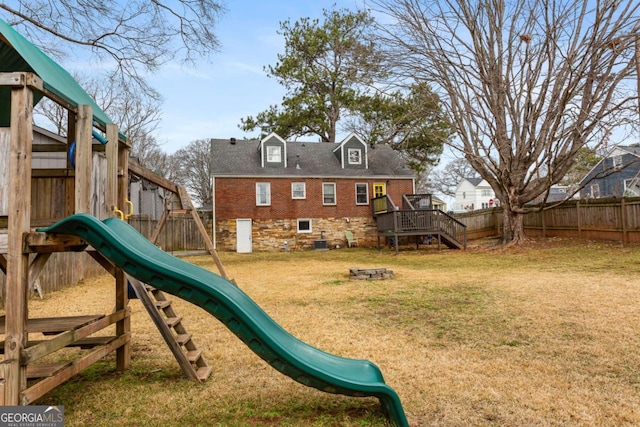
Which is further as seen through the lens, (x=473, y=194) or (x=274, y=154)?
(x=473, y=194)

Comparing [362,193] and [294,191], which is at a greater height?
[294,191]

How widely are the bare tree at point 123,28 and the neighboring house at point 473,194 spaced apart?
45033mm

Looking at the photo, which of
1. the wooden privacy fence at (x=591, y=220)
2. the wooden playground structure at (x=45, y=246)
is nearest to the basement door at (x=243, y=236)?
the wooden privacy fence at (x=591, y=220)

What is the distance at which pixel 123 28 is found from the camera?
1017 cm

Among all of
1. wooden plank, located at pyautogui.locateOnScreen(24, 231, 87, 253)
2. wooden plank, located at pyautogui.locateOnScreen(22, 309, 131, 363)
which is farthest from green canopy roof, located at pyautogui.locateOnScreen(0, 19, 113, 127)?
wooden plank, located at pyautogui.locateOnScreen(22, 309, 131, 363)

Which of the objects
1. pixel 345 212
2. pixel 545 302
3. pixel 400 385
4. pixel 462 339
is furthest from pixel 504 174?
pixel 400 385

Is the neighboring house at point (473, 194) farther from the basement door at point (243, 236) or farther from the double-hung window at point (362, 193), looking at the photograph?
the basement door at point (243, 236)

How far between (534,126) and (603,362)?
12679mm

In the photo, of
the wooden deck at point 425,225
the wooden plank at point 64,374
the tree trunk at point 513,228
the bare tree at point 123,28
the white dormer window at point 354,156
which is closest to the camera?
the wooden plank at point 64,374

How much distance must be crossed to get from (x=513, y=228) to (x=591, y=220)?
293 cm

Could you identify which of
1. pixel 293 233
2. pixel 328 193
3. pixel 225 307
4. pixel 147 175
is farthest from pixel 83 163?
pixel 328 193

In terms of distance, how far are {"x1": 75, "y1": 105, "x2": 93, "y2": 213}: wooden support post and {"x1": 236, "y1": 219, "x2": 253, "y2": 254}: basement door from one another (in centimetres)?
1778

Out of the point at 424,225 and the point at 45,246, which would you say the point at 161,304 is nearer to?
the point at 45,246

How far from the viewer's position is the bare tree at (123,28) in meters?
9.32
